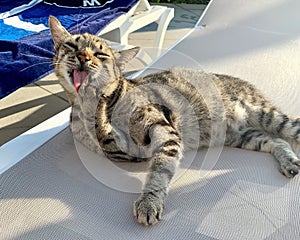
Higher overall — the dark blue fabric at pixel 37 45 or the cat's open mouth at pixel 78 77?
the cat's open mouth at pixel 78 77

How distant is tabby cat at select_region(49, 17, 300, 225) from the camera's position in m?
1.50

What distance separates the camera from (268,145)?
1639mm

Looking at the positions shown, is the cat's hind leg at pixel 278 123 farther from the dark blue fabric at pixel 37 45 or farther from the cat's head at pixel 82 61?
the dark blue fabric at pixel 37 45

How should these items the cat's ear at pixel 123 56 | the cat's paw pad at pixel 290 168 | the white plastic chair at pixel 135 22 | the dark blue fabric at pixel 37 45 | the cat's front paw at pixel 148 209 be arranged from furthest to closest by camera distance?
the white plastic chair at pixel 135 22
the dark blue fabric at pixel 37 45
the cat's ear at pixel 123 56
the cat's paw pad at pixel 290 168
the cat's front paw at pixel 148 209

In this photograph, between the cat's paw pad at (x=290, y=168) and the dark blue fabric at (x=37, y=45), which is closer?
the cat's paw pad at (x=290, y=168)

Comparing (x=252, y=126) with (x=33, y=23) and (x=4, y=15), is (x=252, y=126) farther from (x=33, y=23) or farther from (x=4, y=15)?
(x=4, y=15)

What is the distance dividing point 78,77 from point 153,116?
1.01ft

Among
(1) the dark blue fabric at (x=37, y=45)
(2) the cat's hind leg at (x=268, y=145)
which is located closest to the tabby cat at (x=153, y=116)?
(2) the cat's hind leg at (x=268, y=145)

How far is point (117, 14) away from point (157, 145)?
154 cm

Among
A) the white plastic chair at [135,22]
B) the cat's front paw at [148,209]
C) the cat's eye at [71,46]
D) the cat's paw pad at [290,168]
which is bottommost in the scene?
the white plastic chair at [135,22]

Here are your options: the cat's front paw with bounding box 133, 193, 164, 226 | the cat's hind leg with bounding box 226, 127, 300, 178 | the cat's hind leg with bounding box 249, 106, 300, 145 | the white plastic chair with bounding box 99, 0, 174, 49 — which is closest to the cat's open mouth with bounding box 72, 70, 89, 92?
the cat's front paw with bounding box 133, 193, 164, 226

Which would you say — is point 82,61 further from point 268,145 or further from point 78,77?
point 268,145

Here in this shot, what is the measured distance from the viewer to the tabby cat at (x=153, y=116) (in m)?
1.50

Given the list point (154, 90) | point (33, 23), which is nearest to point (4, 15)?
point (33, 23)
